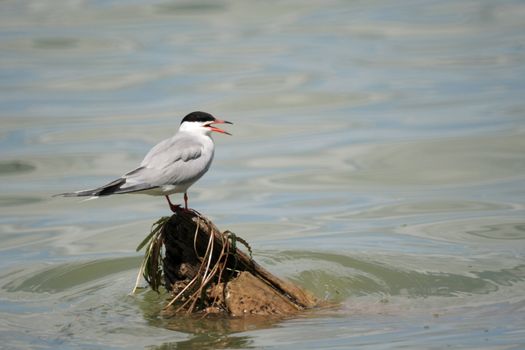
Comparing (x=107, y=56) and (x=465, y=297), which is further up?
(x=107, y=56)

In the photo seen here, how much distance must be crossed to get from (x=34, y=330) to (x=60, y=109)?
1156 centimetres

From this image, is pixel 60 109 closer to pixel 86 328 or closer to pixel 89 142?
pixel 89 142

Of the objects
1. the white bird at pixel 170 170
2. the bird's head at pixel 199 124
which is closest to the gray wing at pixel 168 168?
the white bird at pixel 170 170

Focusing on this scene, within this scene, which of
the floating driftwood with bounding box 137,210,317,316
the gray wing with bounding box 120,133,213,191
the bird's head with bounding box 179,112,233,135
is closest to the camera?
the floating driftwood with bounding box 137,210,317,316

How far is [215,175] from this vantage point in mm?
15914

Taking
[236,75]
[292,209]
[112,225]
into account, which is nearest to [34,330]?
[112,225]

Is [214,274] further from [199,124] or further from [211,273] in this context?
[199,124]

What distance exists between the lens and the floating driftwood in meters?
8.30

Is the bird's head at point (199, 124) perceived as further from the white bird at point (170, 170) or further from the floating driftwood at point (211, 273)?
the floating driftwood at point (211, 273)

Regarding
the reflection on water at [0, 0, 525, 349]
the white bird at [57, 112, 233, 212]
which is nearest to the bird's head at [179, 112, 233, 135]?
the white bird at [57, 112, 233, 212]

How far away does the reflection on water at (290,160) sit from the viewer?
29.9 feet

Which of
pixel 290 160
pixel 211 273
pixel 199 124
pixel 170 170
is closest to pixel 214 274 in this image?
pixel 211 273

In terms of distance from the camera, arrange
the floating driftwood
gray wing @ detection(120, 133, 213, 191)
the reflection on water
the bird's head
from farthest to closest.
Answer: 1. the bird's head
2. the reflection on water
3. gray wing @ detection(120, 133, 213, 191)
4. the floating driftwood

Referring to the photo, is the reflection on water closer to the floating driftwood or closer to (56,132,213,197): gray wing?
the floating driftwood
